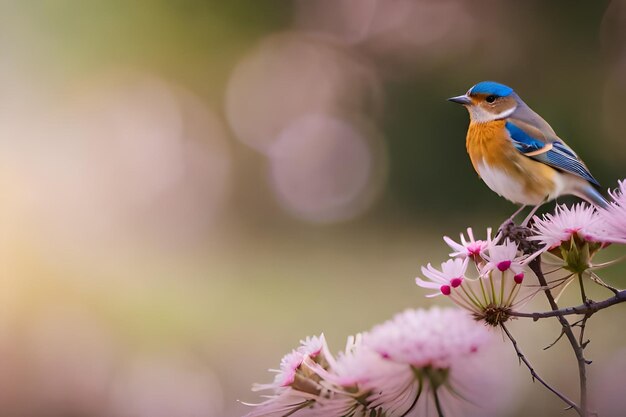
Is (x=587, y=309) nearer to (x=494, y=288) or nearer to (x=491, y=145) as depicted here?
(x=494, y=288)

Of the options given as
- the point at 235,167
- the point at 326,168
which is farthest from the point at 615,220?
the point at 235,167

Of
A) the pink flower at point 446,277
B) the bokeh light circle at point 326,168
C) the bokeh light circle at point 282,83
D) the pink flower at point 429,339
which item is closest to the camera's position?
the pink flower at point 429,339

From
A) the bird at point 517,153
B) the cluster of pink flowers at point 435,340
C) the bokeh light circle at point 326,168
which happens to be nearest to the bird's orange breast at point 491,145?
the bird at point 517,153

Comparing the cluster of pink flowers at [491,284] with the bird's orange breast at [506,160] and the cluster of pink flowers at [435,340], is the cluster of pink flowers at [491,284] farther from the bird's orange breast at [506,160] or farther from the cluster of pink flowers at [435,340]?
the bird's orange breast at [506,160]

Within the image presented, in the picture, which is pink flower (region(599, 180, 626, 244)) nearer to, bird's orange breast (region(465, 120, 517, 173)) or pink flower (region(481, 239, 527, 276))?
pink flower (region(481, 239, 527, 276))

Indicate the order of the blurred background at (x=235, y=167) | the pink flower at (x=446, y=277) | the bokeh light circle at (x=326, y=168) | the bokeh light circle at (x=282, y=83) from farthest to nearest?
the bokeh light circle at (x=282, y=83), the bokeh light circle at (x=326, y=168), the blurred background at (x=235, y=167), the pink flower at (x=446, y=277)
